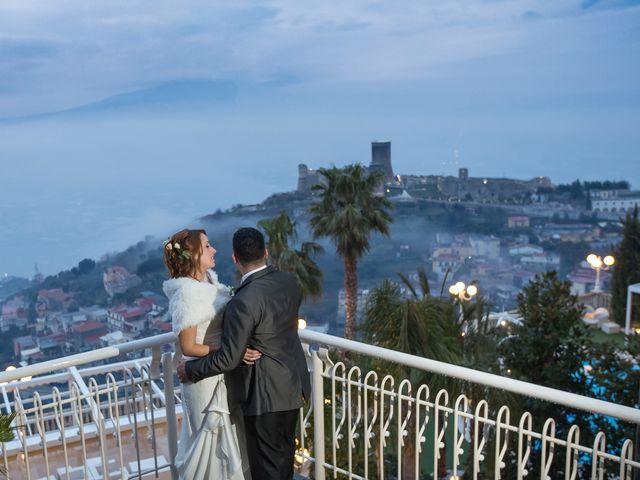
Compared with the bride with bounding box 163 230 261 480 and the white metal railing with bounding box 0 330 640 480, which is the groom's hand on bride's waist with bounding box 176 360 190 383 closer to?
the bride with bounding box 163 230 261 480

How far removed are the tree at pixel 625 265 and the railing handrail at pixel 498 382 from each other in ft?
59.7

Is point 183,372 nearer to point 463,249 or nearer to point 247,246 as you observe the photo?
point 247,246

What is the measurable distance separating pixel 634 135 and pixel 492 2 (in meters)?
57.9

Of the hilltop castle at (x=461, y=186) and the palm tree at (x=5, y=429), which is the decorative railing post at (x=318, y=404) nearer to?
the palm tree at (x=5, y=429)

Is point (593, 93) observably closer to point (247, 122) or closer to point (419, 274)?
point (247, 122)

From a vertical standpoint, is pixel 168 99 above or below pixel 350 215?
above

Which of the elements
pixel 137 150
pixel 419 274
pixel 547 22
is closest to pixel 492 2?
pixel 547 22

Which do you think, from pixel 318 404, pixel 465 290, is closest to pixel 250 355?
pixel 318 404

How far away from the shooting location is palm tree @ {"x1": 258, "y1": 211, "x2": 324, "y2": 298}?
1592cm

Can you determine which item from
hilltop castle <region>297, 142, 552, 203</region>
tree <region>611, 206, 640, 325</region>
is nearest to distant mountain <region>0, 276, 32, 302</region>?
hilltop castle <region>297, 142, 552, 203</region>

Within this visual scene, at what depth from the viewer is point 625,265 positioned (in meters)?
19.2

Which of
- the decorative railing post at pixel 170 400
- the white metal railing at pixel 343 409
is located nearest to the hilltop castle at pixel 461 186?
the white metal railing at pixel 343 409

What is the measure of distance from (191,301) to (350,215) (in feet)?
49.1

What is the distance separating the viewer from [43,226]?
8038 centimetres
